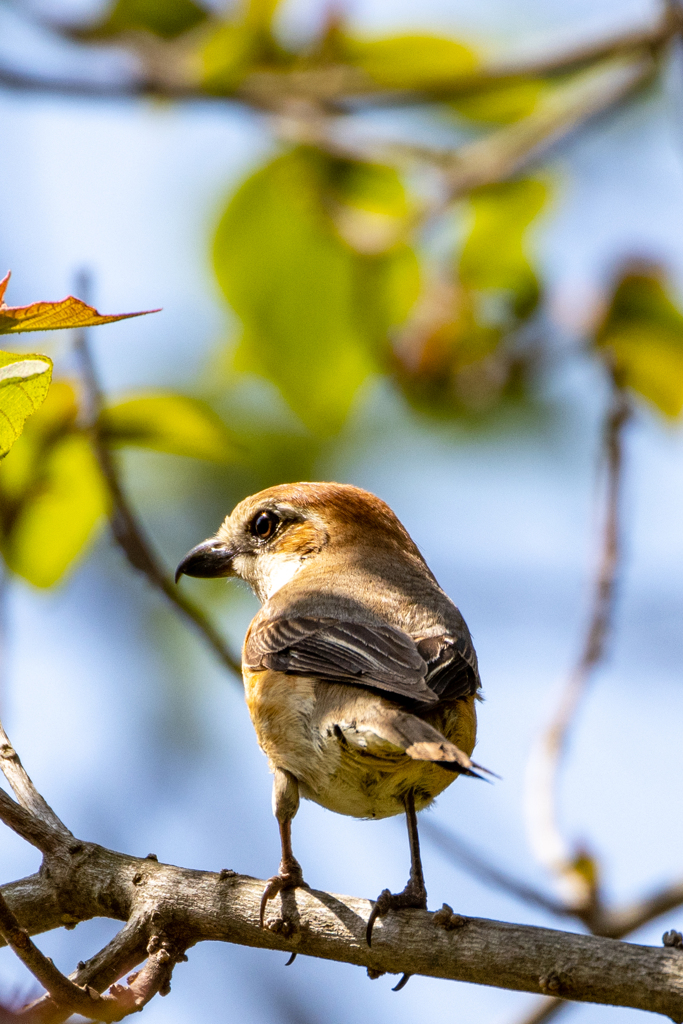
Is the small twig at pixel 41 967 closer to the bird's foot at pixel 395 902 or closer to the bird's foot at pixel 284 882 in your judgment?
the bird's foot at pixel 284 882

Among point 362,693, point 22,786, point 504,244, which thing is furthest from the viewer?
point 504,244

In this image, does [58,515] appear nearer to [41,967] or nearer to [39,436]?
[39,436]

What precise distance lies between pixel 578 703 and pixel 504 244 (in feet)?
9.00

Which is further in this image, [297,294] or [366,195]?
[366,195]

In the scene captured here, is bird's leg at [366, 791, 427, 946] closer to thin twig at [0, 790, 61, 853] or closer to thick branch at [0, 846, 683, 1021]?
thick branch at [0, 846, 683, 1021]

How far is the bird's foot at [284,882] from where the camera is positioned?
3.14 metres

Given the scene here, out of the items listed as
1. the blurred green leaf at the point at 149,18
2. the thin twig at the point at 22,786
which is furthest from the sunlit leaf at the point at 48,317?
the blurred green leaf at the point at 149,18

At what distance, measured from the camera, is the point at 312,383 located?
5266 millimetres

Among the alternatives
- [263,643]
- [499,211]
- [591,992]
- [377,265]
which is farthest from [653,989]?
[499,211]

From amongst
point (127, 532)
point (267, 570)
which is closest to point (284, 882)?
point (127, 532)

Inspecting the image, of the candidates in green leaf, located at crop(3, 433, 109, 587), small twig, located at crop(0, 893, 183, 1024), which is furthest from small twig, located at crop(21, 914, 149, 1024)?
green leaf, located at crop(3, 433, 109, 587)

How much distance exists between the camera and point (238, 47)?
5359 mm

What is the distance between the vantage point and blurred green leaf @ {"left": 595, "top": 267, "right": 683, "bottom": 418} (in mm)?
5301

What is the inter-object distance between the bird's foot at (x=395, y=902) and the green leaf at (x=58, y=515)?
1.61m
